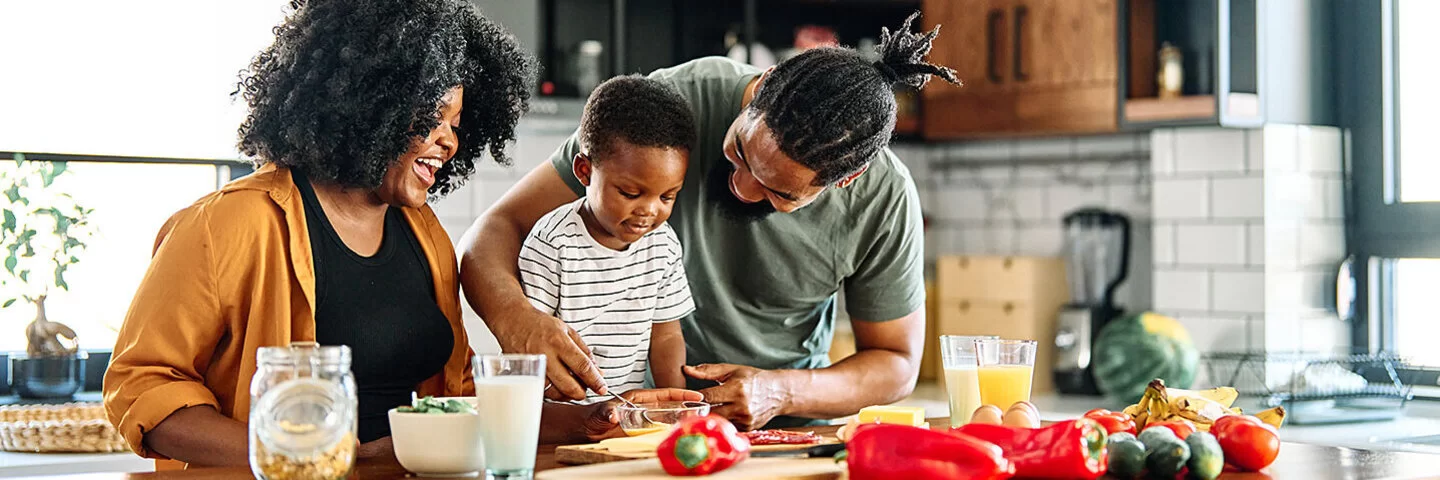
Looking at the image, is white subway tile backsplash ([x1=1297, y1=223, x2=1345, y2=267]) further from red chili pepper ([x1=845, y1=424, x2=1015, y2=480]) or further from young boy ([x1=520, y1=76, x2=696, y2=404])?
red chili pepper ([x1=845, y1=424, x2=1015, y2=480])

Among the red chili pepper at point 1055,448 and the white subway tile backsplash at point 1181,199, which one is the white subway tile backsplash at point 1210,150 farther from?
the red chili pepper at point 1055,448

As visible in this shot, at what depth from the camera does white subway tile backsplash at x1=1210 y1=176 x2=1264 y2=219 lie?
11.9ft

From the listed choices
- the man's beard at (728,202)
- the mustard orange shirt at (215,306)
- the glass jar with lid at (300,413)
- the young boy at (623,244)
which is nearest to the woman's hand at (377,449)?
the mustard orange shirt at (215,306)

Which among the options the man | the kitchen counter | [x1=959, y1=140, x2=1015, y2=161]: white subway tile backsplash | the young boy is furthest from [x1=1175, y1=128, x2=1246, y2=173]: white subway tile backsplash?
the young boy

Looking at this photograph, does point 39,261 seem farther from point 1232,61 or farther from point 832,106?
point 1232,61

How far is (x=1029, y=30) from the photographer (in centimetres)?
→ 412

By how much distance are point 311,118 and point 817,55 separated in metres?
0.71

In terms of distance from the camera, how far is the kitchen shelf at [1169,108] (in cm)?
357

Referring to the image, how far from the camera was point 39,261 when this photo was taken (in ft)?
11.0

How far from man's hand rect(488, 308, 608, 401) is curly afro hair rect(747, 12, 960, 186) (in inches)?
16.2

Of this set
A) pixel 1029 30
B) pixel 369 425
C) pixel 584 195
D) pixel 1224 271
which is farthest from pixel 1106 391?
pixel 369 425

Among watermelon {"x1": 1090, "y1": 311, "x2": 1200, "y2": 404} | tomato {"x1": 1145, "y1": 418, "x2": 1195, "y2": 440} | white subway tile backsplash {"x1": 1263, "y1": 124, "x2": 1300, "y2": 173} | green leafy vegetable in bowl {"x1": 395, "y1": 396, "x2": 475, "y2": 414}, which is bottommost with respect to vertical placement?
watermelon {"x1": 1090, "y1": 311, "x2": 1200, "y2": 404}

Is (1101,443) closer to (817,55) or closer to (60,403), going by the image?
(817,55)

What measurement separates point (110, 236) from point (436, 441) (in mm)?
2465
